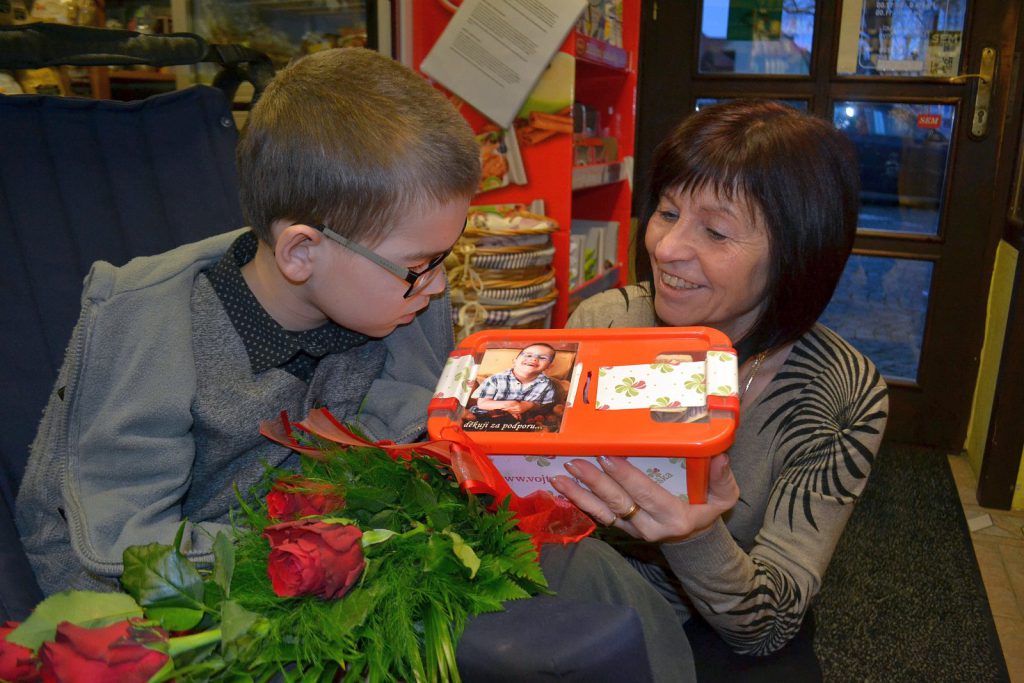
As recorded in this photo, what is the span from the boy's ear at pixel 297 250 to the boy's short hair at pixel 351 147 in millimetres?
18

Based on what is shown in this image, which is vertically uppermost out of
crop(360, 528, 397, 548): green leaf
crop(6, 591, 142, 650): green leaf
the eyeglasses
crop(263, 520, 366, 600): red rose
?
the eyeglasses

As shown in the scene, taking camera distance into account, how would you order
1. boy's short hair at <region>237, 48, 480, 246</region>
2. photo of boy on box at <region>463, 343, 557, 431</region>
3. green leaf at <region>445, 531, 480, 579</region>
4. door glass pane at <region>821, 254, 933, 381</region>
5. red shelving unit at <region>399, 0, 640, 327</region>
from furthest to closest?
door glass pane at <region>821, 254, 933, 381</region> → red shelving unit at <region>399, 0, 640, 327</region> → boy's short hair at <region>237, 48, 480, 246</region> → photo of boy on box at <region>463, 343, 557, 431</region> → green leaf at <region>445, 531, 480, 579</region>

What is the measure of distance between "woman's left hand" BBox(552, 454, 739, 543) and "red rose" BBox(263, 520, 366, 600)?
263mm

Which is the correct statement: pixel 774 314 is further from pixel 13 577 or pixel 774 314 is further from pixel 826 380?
pixel 13 577

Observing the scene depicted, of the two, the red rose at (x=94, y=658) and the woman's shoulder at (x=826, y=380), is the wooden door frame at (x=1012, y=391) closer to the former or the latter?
the woman's shoulder at (x=826, y=380)

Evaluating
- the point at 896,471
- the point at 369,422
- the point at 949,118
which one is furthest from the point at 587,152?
the point at 369,422

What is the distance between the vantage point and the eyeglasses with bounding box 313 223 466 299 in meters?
0.95

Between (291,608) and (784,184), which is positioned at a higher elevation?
(784,184)

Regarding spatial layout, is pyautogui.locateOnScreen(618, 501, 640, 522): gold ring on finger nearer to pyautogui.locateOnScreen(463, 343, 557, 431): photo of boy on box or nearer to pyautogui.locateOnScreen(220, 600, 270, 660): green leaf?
pyautogui.locateOnScreen(463, 343, 557, 431): photo of boy on box

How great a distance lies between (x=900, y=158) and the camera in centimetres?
327

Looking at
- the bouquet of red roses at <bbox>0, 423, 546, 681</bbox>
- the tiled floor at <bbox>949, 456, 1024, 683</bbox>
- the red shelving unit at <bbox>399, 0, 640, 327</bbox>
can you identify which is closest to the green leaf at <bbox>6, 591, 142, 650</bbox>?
the bouquet of red roses at <bbox>0, 423, 546, 681</bbox>

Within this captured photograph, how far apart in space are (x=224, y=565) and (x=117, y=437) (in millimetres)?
316

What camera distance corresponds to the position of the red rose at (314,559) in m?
0.57

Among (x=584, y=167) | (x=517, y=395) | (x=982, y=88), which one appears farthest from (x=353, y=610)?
(x=982, y=88)
